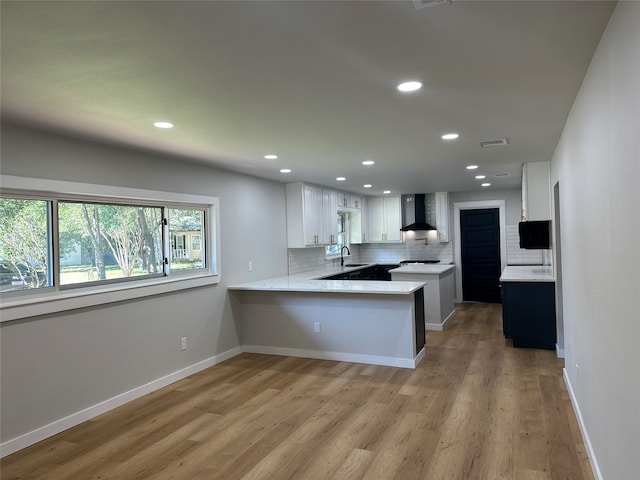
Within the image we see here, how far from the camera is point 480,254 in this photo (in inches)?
328

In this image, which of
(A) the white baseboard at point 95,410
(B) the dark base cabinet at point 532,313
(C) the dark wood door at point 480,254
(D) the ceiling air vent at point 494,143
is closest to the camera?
(A) the white baseboard at point 95,410

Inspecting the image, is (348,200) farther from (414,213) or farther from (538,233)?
(538,233)

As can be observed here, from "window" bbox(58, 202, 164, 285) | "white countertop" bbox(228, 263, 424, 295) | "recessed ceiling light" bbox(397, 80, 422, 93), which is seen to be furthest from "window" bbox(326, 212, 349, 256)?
"recessed ceiling light" bbox(397, 80, 422, 93)

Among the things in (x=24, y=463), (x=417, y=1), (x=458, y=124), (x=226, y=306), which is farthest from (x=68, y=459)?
(x=458, y=124)

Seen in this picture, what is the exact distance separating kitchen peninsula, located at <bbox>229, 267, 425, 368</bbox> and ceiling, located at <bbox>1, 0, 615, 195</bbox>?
5.58 feet

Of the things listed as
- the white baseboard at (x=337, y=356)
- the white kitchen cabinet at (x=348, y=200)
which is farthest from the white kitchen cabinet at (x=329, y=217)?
the white baseboard at (x=337, y=356)

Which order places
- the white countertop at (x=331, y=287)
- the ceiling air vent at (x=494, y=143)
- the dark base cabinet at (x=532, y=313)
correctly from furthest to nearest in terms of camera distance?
the dark base cabinet at (x=532, y=313) < the white countertop at (x=331, y=287) < the ceiling air vent at (x=494, y=143)

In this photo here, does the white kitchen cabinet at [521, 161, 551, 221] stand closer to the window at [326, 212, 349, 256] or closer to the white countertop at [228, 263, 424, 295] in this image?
the white countertop at [228, 263, 424, 295]

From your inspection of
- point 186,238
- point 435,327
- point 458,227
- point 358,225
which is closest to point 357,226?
point 358,225

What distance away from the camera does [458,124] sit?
3211 millimetres

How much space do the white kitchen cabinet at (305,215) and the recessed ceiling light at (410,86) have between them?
378 centimetres

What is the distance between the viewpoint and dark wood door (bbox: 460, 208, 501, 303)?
8250mm

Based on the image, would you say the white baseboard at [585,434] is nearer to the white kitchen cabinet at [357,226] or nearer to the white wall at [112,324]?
the white wall at [112,324]

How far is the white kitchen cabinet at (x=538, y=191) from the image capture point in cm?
483
